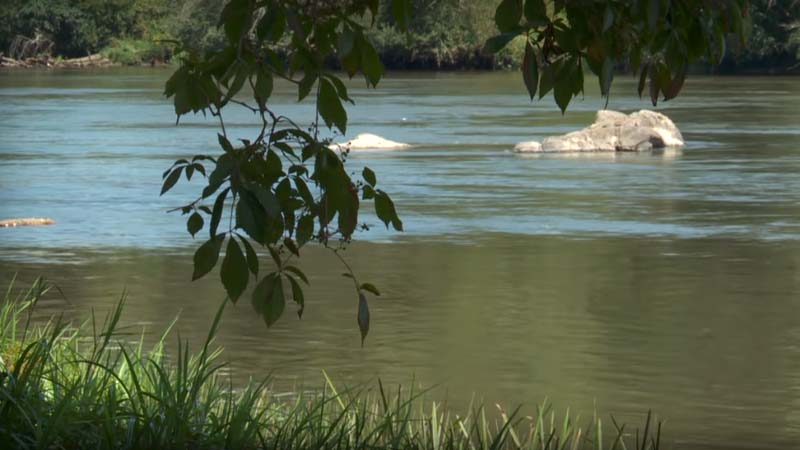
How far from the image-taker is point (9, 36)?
111 m

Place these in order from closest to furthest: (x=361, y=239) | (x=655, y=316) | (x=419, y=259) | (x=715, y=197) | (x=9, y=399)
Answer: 1. (x=9, y=399)
2. (x=655, y=316)
3. (x=419, y=259)
4. (x=361, y=239)
5. (x=715, y=197)

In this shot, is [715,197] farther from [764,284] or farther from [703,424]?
[703,424]

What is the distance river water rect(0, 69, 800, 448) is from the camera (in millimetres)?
11211

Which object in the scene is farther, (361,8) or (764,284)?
(764,284)

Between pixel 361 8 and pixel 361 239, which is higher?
pixel 361 8

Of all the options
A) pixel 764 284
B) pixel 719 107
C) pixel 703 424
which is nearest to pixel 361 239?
pixel 764 284

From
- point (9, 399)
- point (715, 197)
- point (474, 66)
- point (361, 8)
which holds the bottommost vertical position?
point (474, 66)

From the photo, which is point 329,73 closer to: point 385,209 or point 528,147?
point 385,209

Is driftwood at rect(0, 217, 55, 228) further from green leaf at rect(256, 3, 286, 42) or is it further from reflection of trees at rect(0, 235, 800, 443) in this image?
green leaf at rect(256, 3, 286, 42)

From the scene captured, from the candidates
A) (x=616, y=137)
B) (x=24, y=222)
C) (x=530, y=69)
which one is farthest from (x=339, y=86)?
(x=616, y=137)

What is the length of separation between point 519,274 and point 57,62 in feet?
317

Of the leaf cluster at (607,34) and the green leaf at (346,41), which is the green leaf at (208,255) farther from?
the leaf cluster at (607,34)

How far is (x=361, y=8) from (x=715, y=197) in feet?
61.0

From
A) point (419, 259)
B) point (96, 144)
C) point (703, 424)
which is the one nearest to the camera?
point (703, 424)
